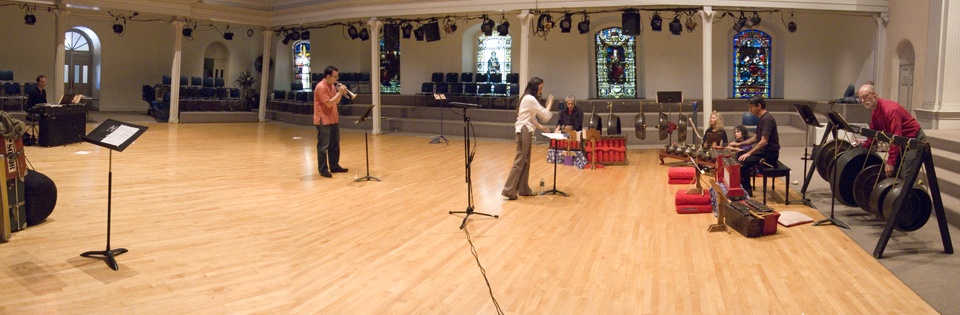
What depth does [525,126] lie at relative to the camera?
6.95 meters

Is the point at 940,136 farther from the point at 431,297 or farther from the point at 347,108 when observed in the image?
the point at 347,108

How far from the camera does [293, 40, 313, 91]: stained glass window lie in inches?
826

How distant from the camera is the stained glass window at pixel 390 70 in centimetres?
1889

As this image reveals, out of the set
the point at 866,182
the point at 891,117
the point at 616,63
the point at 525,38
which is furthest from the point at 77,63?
the point at 891,117

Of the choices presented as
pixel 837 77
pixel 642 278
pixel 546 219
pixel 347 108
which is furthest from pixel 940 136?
pixel 347 108

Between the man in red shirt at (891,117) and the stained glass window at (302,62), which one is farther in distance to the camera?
the stained glass window at (302,62)

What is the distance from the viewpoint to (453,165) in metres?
9.98

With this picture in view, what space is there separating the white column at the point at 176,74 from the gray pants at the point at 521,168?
12241mm

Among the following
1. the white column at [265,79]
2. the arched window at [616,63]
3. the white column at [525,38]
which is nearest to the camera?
the white column at [525,38]

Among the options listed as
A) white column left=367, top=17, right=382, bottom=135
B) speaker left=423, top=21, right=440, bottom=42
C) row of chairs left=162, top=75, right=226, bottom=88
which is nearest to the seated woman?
speaker left=423, top=21, right=440, bottom=42

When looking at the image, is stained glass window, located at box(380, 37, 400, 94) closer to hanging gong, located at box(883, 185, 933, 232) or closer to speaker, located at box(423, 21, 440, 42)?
speaker, located at box(423, 21, 440, 42)

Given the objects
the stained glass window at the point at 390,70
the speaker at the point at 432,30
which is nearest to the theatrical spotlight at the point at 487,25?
the speaker at the point at 432,30

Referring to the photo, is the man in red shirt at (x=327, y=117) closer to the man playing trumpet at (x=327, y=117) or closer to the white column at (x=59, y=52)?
the man playing trumpet at (x=327, y=117)

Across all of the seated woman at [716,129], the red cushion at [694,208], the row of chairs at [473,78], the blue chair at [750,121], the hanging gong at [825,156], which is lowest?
the red cushion at [694,208]
